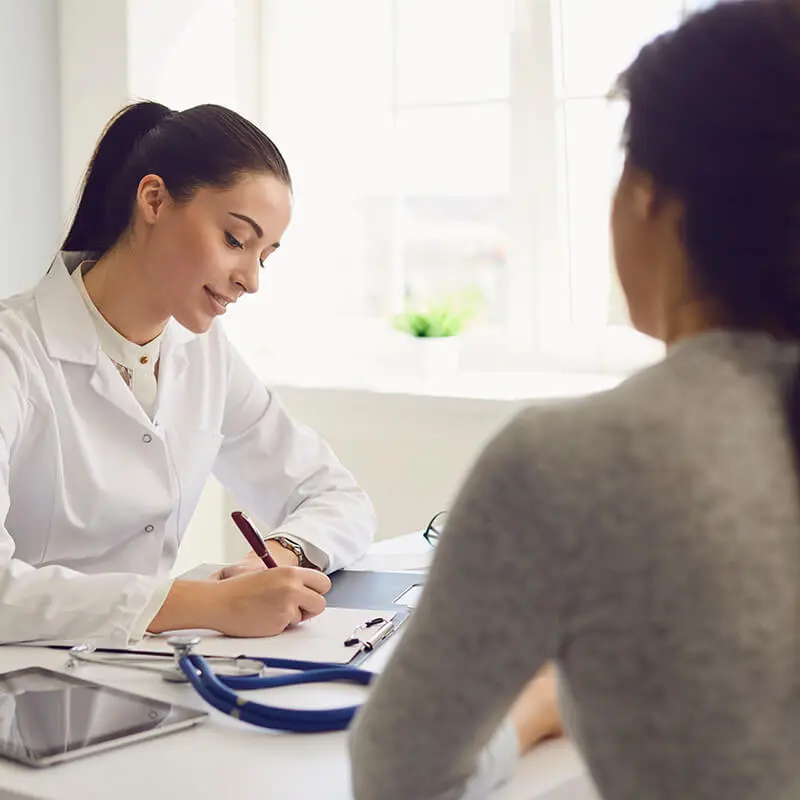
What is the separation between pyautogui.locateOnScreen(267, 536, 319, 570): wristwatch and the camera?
1786 millimetres

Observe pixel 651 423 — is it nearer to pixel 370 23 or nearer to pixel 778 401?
pixel 778 401

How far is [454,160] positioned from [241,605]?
1.92 m

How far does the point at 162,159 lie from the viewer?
1868 mm

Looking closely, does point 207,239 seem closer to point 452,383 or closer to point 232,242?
point 232,242

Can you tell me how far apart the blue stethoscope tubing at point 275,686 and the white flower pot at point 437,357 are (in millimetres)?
Result: 1757

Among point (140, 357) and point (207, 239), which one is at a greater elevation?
point (207, 239)

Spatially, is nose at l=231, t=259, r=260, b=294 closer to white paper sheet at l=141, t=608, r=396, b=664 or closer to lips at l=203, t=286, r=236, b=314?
lips at l=203, t=286, r=236, b=314

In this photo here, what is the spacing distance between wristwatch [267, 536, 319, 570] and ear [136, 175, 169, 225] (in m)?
0.51

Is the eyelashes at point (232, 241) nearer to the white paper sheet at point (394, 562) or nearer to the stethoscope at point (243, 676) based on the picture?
the white paper sheet at point (394, 562)

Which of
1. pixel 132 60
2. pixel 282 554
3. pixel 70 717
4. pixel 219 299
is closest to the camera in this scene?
pixel 70 717

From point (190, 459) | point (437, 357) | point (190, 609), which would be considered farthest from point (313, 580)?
point (437, 357)

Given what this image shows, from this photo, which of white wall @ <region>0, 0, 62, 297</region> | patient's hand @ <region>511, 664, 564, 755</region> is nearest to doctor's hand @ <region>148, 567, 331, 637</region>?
patient's hand @ <region>511, 664, 564, 755</region>

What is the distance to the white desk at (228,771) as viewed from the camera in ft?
3.25

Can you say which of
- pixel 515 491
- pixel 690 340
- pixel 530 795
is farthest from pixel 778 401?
pixel 530 795
